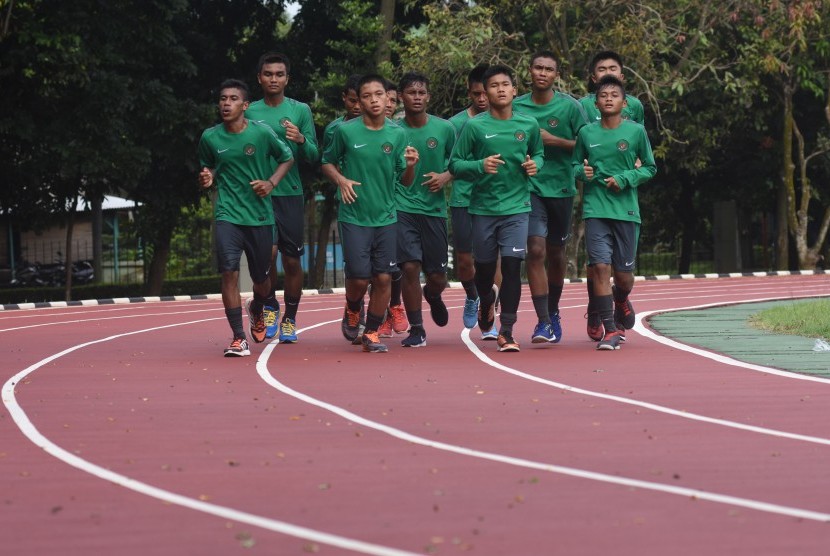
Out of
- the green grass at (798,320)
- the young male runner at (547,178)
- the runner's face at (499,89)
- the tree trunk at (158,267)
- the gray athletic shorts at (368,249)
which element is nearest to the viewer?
the runner's face at (499,89)

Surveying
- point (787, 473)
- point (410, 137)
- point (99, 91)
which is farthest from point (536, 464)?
point (99, 91)

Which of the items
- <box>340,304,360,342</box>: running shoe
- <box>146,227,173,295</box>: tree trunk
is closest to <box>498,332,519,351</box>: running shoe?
<box>340,304,360,342</box>: running shoe

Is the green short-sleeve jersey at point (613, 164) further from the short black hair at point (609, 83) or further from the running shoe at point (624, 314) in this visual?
Result: the running shoe at point (624, 314)

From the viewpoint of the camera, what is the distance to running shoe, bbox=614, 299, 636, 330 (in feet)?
44.8

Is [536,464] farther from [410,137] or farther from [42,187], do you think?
[42,187]

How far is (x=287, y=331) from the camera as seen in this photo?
14234 mm

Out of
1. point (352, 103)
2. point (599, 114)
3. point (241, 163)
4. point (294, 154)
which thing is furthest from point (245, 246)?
point (599, 114)

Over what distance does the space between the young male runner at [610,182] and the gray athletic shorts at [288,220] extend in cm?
248

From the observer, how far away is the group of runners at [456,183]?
12.9m

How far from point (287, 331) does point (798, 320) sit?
15.4 ft

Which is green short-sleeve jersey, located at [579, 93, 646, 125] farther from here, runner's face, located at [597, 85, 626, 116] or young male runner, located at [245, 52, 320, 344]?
young male runner, located at [245, 52, 320, 344]

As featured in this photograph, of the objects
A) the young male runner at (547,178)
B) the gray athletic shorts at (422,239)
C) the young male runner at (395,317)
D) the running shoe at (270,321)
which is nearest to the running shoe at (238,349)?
the running shoe at (270,321)

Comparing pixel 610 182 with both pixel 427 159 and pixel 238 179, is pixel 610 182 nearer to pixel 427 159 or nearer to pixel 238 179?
pixel 427 159

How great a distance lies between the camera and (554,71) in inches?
521
